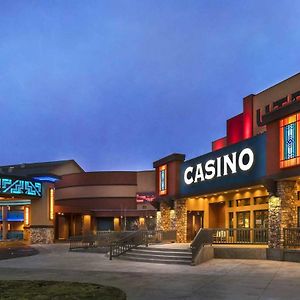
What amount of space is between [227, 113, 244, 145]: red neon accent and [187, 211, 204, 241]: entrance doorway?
749 cm

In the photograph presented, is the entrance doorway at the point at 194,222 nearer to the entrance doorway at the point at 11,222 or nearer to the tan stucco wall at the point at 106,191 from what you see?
the entrance doorway at the point at 11,222

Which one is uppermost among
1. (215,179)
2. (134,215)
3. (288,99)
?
(288,99)

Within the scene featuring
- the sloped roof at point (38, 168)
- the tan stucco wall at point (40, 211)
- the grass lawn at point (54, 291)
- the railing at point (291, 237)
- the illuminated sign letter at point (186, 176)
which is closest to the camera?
the grass lawn at point (54, 291)

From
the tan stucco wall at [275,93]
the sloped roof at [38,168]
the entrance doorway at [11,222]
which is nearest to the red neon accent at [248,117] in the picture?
the tan stucco wall at [275,93]

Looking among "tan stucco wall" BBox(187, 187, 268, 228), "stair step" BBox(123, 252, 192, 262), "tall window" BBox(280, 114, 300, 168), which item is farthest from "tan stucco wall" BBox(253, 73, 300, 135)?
"stair step" BBox(123, 252, 192, 262)

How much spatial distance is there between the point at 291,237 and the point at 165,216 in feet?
57.4

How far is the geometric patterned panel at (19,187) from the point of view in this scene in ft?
145

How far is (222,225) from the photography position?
36438 mm

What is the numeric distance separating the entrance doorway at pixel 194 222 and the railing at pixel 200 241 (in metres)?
11.4

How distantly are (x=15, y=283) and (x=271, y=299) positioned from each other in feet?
26.5

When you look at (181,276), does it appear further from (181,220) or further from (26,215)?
(26,215)

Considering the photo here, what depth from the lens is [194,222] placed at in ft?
125

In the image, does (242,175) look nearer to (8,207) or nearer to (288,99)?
(288,99)

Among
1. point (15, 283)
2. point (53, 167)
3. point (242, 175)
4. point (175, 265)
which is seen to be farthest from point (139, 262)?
point (53, 167)
